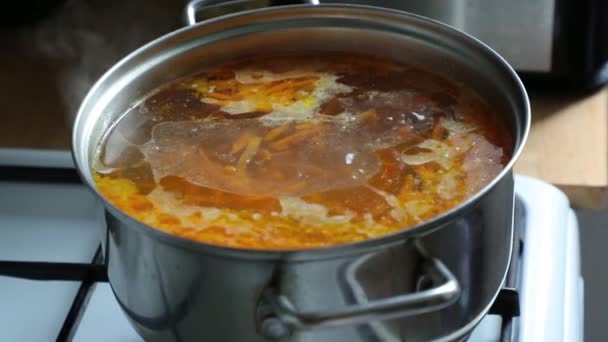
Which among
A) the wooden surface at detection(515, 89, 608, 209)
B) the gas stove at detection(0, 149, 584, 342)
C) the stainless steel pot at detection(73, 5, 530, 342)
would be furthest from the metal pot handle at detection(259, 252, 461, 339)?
the wooden surface at detection(515, 89, 608, 209)

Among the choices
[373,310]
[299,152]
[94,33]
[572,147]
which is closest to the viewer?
[373,310]

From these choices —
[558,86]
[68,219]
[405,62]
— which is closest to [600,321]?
[558,86]

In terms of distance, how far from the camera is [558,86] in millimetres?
1127

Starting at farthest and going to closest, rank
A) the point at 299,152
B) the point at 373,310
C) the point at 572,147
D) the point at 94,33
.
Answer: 1. the point at 94,33
2. the point at 572,147
3. the point at 299,152
4. the point at 373,310

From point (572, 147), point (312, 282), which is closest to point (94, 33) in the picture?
point (572, 147)

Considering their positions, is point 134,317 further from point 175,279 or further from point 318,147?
point 318,147

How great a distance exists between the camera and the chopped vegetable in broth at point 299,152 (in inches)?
25.5

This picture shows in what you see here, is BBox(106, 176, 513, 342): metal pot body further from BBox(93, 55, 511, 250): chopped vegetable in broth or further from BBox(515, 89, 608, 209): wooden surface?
BBox(515, 89, 608, 209): wooden surface

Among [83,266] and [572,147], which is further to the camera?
[572,147]

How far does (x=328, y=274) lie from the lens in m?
0.54

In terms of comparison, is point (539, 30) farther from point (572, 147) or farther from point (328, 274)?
point (328, 274)

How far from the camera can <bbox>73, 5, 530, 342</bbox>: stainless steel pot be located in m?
0.53

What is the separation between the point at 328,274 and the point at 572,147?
60 cm

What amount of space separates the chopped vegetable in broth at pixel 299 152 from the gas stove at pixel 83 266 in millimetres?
73
